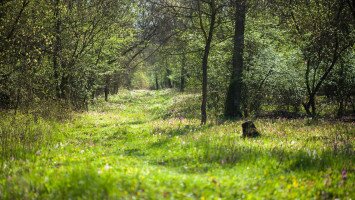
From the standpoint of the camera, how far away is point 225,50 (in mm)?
22750

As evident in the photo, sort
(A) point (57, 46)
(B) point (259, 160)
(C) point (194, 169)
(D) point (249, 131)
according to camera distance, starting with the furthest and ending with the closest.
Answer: (A) point (57, 46)
(D) point (249, 131)
(B) point (259, 160)
(C) point (194, 169)

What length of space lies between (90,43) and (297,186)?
71.7ft

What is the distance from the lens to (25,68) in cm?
1616

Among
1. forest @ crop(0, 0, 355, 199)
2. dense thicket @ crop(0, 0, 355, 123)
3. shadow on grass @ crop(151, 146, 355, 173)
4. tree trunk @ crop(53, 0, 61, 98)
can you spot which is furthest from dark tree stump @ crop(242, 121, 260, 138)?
tree trunk @ crop(53, 0, 61, 98)

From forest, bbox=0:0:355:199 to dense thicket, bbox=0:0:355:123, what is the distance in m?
0.09

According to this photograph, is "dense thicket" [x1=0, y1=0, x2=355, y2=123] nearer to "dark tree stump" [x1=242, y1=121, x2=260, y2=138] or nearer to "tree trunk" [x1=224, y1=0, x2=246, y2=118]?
"tree trunk" [x1=224, y1=0, x2=246, y2=118]

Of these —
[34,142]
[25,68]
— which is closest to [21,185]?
[34,142]

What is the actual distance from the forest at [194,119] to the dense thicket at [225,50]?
0.31 feet

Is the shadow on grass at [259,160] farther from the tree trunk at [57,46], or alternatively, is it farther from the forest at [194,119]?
the tree trunk at [57,46]

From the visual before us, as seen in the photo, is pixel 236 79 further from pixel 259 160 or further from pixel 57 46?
pixel 259 160

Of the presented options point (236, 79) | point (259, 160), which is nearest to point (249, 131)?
point (259, 160)

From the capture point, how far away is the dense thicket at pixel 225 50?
53.0 ft

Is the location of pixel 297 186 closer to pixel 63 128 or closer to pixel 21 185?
pixel 21 185

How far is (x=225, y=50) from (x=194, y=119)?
239 inches
